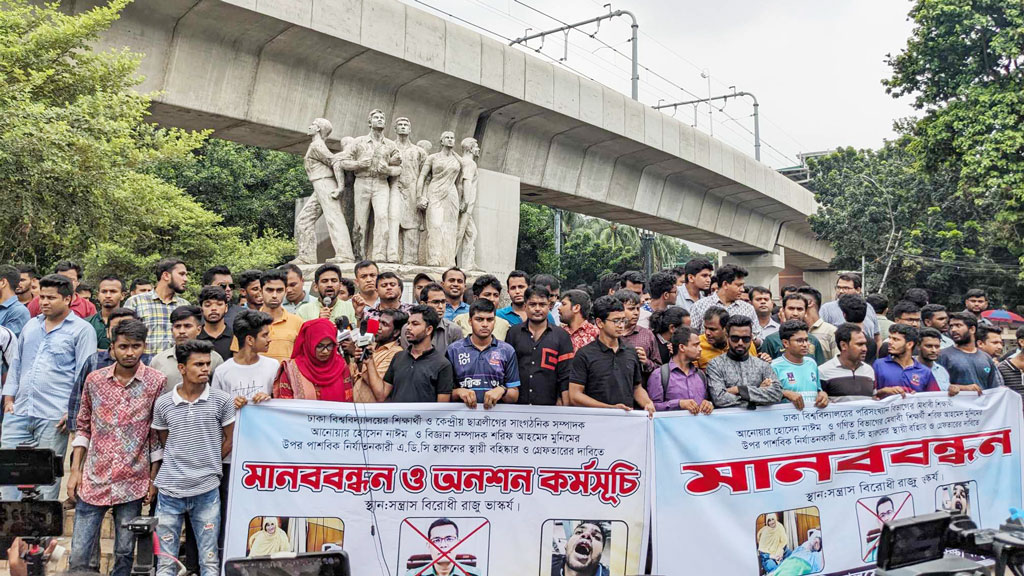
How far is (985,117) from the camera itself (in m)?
15.7

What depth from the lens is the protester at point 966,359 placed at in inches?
248

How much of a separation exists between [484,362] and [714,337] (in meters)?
1.74

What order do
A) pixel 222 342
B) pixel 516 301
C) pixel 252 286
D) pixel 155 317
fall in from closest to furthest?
pixel 222 342
pixel 155 317
pixel 252 286
pixel 516 301

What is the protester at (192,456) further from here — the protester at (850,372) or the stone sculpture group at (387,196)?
the stone sculpture group at (387,196)

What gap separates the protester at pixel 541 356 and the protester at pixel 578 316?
529 mm

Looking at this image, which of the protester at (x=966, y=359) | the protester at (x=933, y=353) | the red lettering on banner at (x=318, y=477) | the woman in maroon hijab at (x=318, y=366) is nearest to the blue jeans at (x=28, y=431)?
the woman in maroon hijab at (x=318, y=366)

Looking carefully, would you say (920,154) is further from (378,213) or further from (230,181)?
(230,181)

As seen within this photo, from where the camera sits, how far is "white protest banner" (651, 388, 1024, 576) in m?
4.20

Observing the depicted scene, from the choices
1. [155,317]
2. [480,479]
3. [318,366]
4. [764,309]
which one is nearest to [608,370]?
[480,479]

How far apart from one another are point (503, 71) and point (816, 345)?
8.76 m

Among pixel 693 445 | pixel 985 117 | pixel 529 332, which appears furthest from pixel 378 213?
pixel 985 117

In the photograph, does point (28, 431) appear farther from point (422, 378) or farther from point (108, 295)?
point (422, 378)

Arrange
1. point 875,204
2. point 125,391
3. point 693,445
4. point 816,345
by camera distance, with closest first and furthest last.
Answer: point 125,391, point 693,445, point 816,345, point 875,204

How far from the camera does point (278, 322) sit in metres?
5.14
